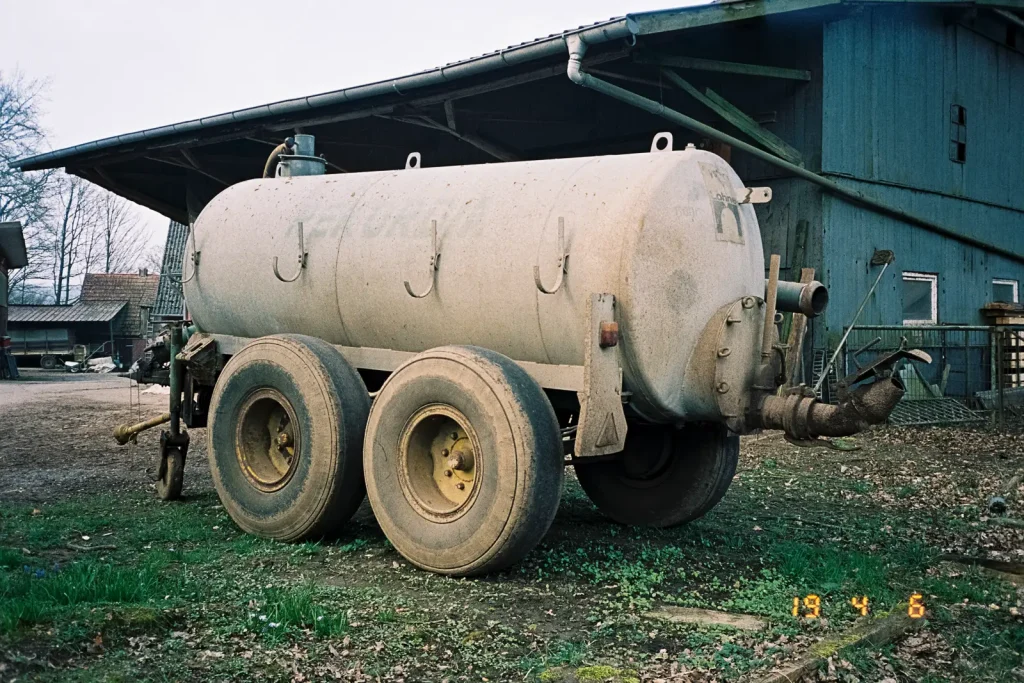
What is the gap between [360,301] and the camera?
6.30 meters

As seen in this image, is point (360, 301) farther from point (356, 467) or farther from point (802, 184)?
point (802, 184)

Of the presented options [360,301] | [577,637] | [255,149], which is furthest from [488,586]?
[255,149]

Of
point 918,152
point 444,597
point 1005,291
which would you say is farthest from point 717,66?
point 444,597

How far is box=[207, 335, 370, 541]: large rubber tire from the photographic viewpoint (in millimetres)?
5824

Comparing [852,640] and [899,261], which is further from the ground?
[899,261]

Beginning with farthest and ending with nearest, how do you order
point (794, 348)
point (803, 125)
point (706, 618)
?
1. point (803, 125)
2. point (794, 348)
3. point (706, 618)

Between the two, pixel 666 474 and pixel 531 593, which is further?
pixel 666 474

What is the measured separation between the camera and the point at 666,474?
6.31 meters

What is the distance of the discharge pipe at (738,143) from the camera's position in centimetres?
912

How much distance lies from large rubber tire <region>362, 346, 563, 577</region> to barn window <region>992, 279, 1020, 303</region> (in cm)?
1214

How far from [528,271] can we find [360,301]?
136cm

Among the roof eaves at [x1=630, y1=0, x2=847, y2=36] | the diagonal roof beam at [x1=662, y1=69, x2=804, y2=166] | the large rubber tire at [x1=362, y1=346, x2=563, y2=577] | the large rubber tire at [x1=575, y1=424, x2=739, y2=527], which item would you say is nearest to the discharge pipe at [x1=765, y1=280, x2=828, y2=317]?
the large rubber tire at [x1=575, y1=424, x2=739, y2=527]

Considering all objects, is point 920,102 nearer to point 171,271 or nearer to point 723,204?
point 723,204

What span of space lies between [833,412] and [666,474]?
1.46m
